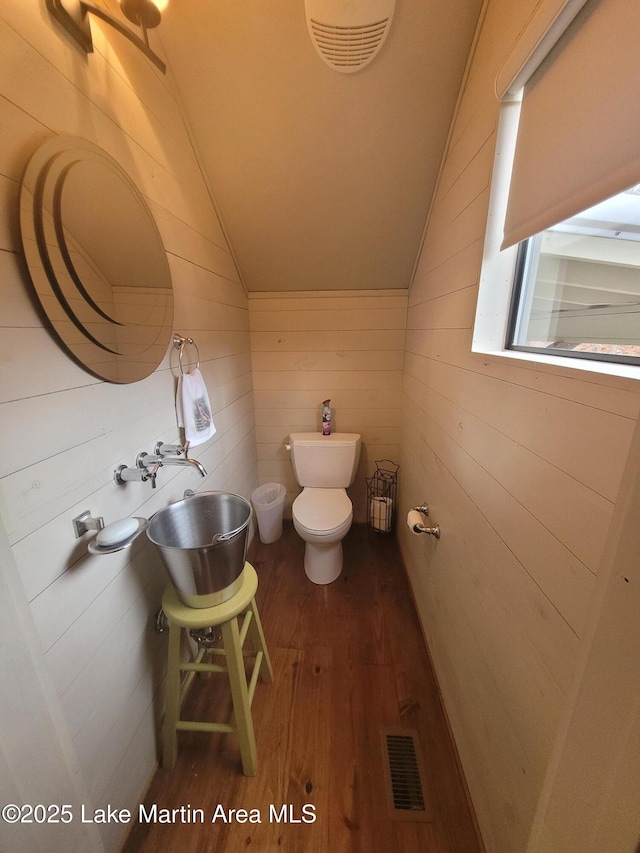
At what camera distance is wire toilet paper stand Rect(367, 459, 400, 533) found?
2.11 metres

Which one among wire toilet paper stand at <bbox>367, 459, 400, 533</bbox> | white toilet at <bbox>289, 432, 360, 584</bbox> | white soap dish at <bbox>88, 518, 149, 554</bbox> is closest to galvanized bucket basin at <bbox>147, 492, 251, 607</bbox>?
white soap dish at <bbox>88, 518, 149, 554</bbox>

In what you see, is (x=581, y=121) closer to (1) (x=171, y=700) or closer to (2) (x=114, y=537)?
(2) (x=114, y=537)

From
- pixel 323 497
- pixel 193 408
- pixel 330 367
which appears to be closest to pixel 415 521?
pixel 323 497

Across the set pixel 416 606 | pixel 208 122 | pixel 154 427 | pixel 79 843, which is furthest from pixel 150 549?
pixel 208 122

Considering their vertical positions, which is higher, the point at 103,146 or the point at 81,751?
the point at 103,146

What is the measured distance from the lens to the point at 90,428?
0.79 m

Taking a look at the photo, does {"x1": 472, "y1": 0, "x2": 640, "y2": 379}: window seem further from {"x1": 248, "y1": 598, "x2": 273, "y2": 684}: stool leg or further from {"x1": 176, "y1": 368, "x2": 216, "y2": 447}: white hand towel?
{"x1": 248, "y1": 598, "x2": 273, "y2": 684}: stool leg

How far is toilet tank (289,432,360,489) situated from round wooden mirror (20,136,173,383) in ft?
3.68

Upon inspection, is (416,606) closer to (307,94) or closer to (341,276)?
(341,276)

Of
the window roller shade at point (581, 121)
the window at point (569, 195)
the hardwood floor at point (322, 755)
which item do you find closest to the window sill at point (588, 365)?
the window at point (569, 195)

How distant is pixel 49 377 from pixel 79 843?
3.54ft

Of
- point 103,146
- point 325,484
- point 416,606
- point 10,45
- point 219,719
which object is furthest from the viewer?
point 325,484

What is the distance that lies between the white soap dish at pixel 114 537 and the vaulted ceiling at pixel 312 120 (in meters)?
1.51

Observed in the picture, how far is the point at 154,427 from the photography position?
1071 millimetres
